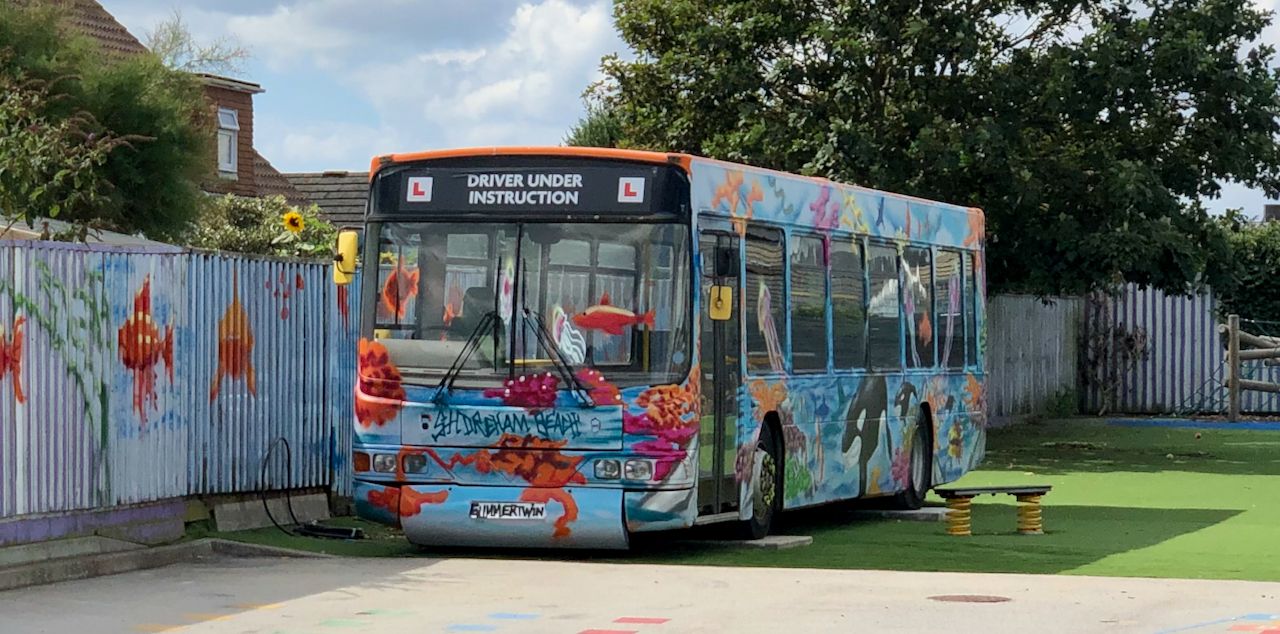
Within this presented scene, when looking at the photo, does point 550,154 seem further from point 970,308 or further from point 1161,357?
point 1161,357

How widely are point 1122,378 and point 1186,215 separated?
1149 cm

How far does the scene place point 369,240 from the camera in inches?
651

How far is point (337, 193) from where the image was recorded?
4666cm

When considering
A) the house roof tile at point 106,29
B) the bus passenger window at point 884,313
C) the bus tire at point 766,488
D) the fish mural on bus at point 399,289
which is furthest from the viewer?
the house roof tile at point 106,29

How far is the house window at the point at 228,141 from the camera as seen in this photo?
4116cm

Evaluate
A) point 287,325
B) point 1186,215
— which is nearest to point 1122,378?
point 1186,215

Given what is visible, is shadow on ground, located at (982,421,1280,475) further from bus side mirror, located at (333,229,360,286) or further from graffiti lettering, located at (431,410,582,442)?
bus side mirror, located at (333,229,360,286)

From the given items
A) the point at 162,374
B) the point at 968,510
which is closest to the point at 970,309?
the point at 968,510

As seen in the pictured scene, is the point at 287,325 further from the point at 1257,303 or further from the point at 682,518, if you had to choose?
A: the point at 1257,303

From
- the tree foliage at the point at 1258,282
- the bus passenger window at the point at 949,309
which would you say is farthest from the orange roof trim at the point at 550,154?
the tree foliage at the point at 1258,282

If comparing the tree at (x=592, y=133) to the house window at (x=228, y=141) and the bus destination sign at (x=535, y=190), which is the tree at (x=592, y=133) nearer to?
the house window at (x=228, y=141)

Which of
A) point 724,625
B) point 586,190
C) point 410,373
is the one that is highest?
point 586,190

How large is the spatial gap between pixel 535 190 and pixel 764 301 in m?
2.19

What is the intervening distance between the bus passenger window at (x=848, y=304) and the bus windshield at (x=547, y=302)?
3171mm
